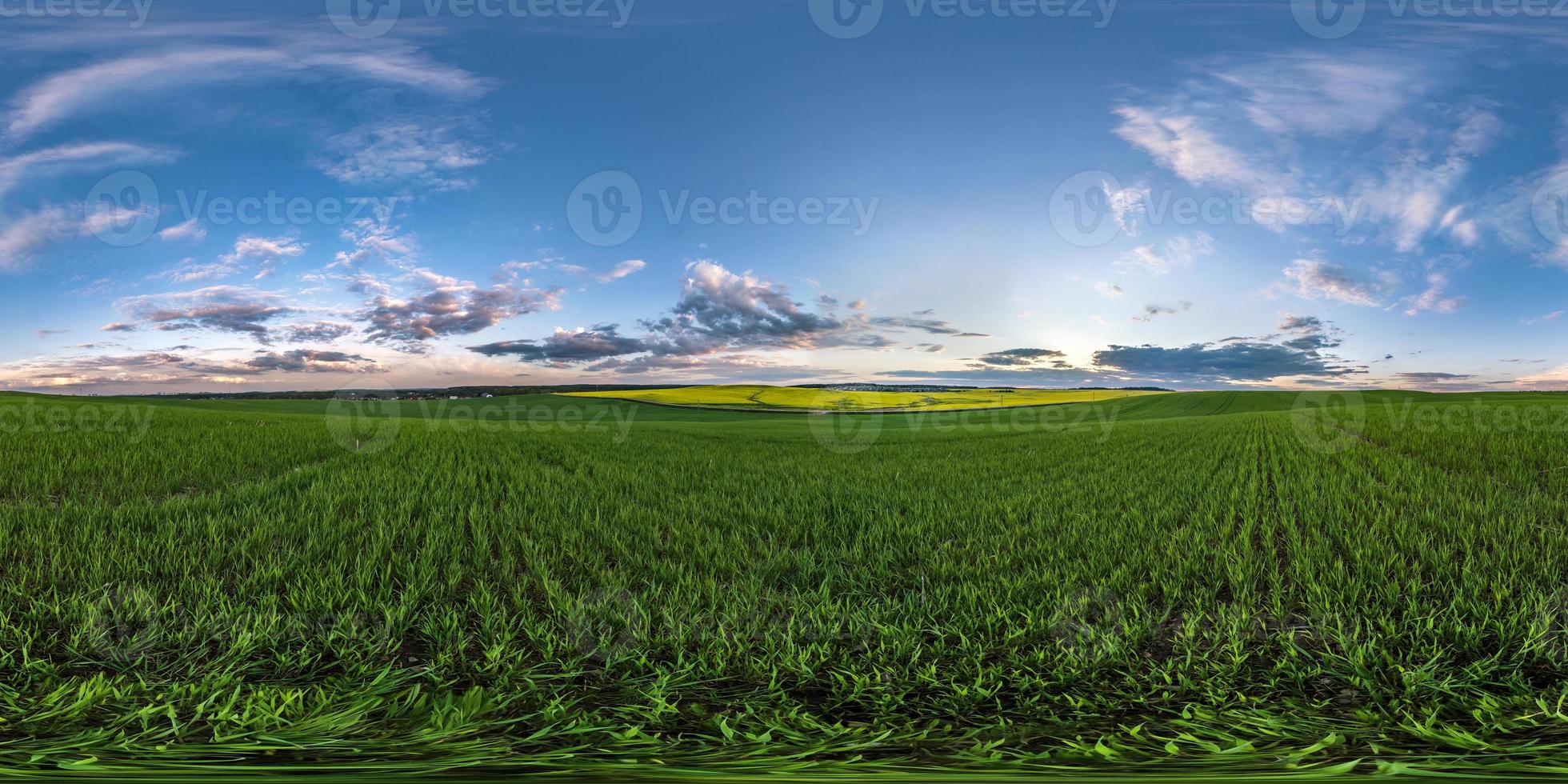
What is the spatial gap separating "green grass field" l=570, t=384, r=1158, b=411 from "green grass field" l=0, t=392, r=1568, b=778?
47.2 m

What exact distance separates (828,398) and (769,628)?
189 feet

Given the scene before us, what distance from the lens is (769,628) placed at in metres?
3.21

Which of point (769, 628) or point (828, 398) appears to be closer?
point (769, 628)

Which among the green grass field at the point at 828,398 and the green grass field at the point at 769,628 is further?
the green grass field at the point at 828,398

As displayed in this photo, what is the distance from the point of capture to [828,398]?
60625 millimetres

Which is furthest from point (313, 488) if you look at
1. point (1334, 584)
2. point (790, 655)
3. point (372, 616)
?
point (1334, 584)

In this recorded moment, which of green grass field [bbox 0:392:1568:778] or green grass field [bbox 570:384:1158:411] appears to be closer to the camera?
green grass field [bbox 0:392:1568:778]

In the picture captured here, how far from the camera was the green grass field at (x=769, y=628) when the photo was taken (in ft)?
7.40

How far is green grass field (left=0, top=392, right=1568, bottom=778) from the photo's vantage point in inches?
88.8

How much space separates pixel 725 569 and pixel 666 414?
44.5 m

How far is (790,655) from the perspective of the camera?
2.88 m

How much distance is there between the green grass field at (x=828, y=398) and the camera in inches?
2242

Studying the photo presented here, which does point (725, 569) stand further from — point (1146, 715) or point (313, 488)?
point (313, 488)

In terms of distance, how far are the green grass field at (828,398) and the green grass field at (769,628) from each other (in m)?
47.2
